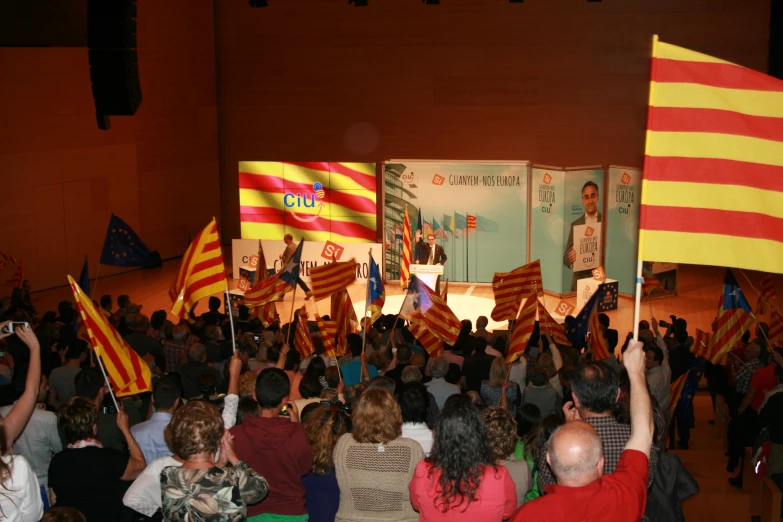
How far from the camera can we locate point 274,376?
16.4 ft

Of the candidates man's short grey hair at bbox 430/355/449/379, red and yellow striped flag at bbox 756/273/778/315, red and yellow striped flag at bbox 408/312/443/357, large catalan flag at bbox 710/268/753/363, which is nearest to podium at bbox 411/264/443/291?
red and yellow striped flag at bbox 756/273/778/315

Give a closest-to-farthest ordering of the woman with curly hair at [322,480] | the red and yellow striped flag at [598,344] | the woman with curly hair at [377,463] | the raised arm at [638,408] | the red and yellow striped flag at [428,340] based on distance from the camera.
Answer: the raised arm at [638,408]
the woman with curly hair at [377,463]
the woman with curly hair at [322,480]
the red and yellow striped flag at [598,344]
the red and yellow striped flag at [428,340]

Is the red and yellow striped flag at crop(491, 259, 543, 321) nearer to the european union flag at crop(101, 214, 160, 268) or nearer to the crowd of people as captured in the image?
the crowd of people

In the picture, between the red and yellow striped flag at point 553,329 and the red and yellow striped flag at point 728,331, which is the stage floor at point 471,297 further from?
the red and yellow striped flag at point 728,331

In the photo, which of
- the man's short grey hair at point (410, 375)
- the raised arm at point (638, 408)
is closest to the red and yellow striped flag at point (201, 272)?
the man's short grey hair at point (410, 375)

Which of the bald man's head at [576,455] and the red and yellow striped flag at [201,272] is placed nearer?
the bald man's head at [576,455]

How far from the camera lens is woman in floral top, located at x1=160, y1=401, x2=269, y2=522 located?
12.7 ft

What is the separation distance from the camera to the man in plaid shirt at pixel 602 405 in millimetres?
4242

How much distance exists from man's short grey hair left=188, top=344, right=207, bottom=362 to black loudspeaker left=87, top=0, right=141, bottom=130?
6810 millimetres

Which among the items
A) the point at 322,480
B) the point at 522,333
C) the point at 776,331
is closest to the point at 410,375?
the point at 522,333

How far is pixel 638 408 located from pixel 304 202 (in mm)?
16378

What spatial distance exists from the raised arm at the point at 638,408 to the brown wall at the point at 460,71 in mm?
17348

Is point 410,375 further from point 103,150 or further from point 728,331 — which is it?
point 103,150

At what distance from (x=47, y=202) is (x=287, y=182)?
4.76 meters
